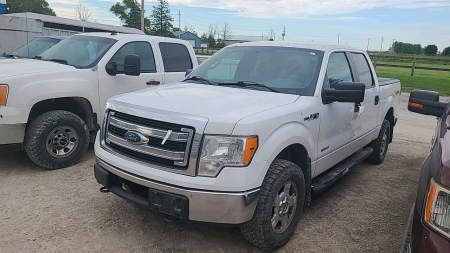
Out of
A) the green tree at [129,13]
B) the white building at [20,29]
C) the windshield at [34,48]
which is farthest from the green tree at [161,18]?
the windshield at [34,48]

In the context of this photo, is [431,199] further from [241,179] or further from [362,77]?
[362,77]

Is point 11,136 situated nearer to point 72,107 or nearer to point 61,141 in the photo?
point 61,141

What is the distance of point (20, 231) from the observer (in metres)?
3.40

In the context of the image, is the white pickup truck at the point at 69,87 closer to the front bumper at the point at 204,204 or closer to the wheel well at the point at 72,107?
the wheel well at the point at 72,107

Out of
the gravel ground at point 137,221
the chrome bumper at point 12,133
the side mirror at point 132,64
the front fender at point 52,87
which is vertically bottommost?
the gravel ground at point 137,221

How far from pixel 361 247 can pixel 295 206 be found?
2.36ft

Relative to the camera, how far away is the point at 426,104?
3.48 meters

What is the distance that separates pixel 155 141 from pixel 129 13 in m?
63.7

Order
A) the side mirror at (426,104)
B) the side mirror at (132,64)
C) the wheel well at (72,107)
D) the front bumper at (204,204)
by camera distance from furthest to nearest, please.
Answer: the side mirror at (132,64)
the wheel well at (72,107)
the side mirror at (426,104)
the front bumper at (204,204)

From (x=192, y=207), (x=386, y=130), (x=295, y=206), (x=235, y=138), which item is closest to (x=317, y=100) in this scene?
(x=295, y=206)

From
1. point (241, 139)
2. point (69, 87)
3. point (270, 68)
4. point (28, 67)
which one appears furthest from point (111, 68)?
point (241, 139)

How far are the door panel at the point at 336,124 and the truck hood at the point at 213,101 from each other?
21.4 inches

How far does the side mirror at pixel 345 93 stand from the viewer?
3.48 metres

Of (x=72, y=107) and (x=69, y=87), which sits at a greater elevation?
(x=69, y=87)
